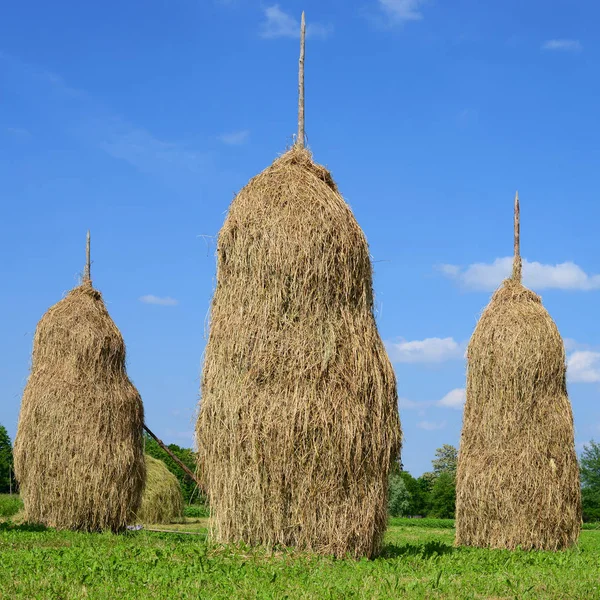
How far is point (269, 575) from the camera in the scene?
862 cm

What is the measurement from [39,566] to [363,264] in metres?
5.57

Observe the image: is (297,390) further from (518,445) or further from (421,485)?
(421,485)

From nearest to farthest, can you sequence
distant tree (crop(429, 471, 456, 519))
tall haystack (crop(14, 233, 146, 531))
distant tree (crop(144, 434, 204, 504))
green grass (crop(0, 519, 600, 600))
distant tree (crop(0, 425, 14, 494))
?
1. green grass (crop(0, 519, 600, 600))
2. tall haystack (crop(14, 233, 146, 531))
3. distant tree (crop(144, 434, 204, 504))
4. distant tree (crop(429, 471, 456, 519))
5. distant tree (crop(0, 425, 14, 494))

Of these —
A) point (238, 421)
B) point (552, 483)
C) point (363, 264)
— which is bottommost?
point (552, 483)

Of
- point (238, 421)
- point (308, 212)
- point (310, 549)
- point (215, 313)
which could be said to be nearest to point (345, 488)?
point (310, 549)

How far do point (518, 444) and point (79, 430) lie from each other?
27.9ft

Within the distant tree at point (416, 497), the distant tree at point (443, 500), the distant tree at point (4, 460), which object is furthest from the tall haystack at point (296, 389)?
the distant tree at point (4, 460)

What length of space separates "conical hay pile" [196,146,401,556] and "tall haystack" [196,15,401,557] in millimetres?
15

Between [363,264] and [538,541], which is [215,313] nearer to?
[363,264]

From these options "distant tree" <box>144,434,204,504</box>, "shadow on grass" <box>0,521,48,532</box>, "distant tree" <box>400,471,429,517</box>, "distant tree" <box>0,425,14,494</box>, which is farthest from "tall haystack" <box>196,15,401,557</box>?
"distant tree" <box>0,425,14,494</box>

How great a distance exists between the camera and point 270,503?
391 inches

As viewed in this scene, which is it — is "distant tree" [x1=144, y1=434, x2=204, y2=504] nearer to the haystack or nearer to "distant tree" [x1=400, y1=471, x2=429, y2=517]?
the haystack

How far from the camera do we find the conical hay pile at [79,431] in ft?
51.3

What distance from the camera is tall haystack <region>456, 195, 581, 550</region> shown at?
550 inches
